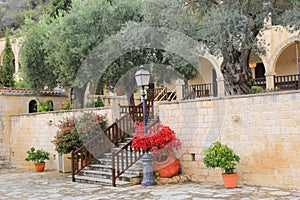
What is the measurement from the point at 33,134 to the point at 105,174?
6.55 meters

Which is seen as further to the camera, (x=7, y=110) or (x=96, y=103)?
(x=96, y=103)

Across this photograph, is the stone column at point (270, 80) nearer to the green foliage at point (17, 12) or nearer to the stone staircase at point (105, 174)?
the stone staircase at point (105, 174)

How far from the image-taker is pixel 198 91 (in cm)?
1680

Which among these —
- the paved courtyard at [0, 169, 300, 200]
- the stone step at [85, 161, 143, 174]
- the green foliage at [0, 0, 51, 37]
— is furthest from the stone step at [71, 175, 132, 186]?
the green foliage at [0, 0, 51, 37]

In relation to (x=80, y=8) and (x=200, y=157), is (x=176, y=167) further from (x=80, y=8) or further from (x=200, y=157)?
(x=80, y=8)

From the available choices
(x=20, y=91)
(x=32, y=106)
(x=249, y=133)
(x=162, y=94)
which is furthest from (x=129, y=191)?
(x=32, y=106)

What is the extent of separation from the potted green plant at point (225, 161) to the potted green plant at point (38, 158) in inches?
331

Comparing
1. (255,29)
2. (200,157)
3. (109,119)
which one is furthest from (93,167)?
(255,29)

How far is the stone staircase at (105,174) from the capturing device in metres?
10.5

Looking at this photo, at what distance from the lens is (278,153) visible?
28.8ft

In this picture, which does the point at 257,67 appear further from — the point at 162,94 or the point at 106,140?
the point at 106,140

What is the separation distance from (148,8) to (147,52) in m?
2.05

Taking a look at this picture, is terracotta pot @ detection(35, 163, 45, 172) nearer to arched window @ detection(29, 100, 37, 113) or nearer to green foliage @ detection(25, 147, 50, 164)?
green foliage @ detection(25, 147, 50, 164)

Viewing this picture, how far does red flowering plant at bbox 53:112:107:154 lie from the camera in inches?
492
